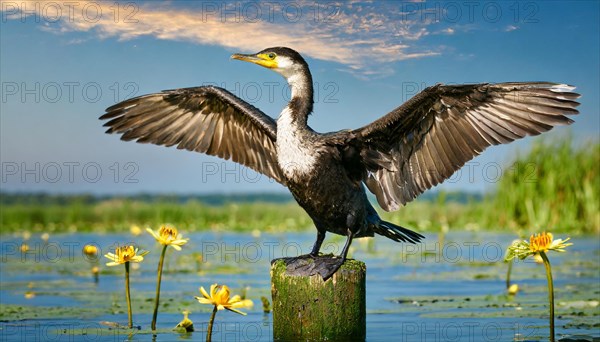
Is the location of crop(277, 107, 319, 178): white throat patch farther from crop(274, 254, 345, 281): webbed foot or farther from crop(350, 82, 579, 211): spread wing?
crop(274, 254, 345, 281): webbed foot

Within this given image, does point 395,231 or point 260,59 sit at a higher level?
point 260,59

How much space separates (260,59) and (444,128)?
4.68 ft

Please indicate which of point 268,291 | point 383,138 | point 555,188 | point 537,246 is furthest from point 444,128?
point 555,188

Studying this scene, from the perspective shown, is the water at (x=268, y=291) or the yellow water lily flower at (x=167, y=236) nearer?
the yellow water lily flower at (x=167, y=236)

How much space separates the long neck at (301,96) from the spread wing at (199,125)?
67 cm

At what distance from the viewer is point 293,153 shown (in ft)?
16.7

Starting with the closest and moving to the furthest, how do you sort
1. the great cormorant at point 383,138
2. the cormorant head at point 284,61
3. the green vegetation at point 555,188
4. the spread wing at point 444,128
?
the great cormorant at point 383,138 < the spread wing at point 444,128 < the cormorant head at point 284,61 < the green vegetation at point 555,188

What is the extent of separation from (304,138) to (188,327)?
63.1 inches

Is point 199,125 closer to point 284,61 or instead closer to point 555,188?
point 284,61

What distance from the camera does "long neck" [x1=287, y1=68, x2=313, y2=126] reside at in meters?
5.26

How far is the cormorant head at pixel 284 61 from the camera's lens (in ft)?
18.1

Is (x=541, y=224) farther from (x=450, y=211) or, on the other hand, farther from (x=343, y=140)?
(x=343, y=140)

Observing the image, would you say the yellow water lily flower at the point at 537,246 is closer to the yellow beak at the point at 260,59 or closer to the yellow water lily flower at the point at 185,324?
the yellow beak at the point at 260,59

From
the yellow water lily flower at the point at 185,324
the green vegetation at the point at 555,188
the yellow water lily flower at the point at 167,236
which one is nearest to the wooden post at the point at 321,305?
the yellow water lily flower at the point at 167,236
